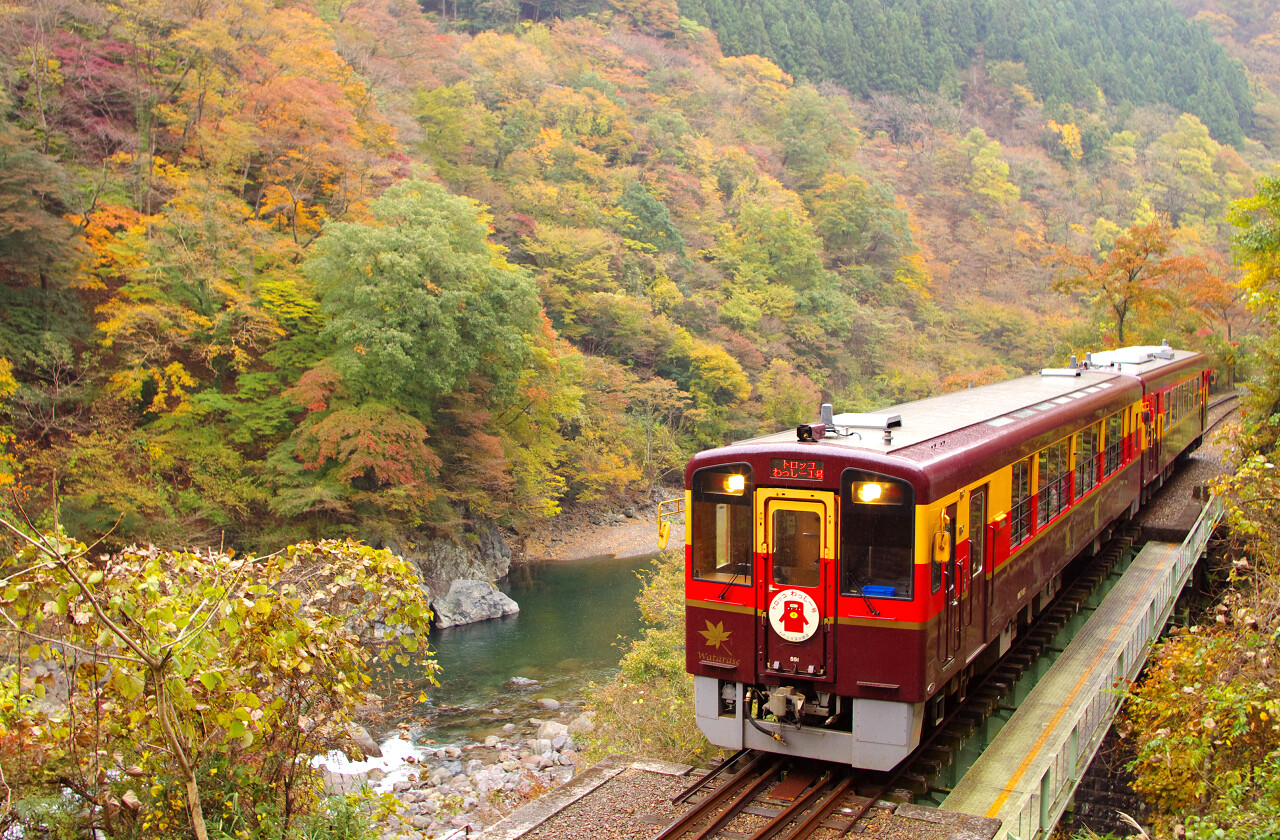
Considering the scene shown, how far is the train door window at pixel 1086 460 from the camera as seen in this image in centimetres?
1151

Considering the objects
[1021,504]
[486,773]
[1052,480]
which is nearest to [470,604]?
[486,773]

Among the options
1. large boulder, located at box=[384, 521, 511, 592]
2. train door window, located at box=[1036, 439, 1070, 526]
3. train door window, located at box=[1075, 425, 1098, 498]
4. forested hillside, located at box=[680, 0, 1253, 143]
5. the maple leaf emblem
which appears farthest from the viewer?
forested hillside, located at box=[680, 0, 1253, 143]

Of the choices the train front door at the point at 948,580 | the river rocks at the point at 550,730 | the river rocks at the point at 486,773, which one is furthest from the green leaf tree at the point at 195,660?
the river rocks at the point at 550,730

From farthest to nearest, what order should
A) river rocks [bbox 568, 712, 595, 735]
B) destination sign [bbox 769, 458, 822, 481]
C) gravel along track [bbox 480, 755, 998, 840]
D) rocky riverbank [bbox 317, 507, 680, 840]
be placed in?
river rocks [bbox 568, 712, 595, 735] → rocky riverbank [bbox 317, 507, 680, 840] → destination sign [bbox 769, 458, 822, 481] → gravel along track [bbox 480, 755, 998, 840]

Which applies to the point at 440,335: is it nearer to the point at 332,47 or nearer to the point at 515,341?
the point at 515,341

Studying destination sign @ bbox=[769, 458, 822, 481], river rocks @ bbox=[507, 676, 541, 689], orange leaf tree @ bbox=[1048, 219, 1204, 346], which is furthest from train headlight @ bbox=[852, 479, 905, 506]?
orange leaf tree @ bbox=[1048, 219, 1204, 346]

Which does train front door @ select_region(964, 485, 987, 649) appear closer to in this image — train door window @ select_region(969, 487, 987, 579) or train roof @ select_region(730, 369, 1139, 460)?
train door window @ select_region(969, 487, 987, 579)

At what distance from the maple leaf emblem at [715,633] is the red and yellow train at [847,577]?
1cm

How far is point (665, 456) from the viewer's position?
3472cm

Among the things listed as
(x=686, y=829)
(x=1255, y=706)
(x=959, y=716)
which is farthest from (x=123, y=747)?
(x=1255, y=706)

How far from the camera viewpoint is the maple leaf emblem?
7.97 meters

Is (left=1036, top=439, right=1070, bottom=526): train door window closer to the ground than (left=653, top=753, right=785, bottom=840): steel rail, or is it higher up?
higher up

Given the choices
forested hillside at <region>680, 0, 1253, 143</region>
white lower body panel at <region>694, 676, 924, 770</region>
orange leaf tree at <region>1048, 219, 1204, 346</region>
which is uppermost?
forested hillside at <region>680, 0, 1253, 143</region>

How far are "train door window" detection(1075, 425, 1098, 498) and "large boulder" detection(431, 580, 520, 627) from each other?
14.9 m
